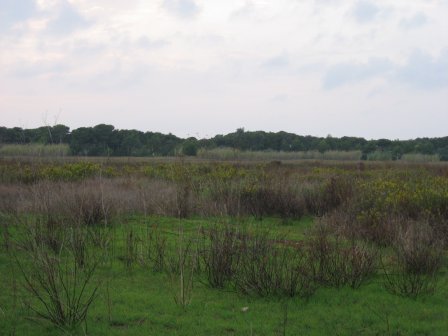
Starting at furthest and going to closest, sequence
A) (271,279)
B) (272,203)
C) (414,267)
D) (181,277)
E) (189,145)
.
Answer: (189,145), (272,203), (414,267), (271,279), (181,277)

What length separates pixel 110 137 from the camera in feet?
177

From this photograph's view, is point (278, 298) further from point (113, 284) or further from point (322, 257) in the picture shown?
point (113, 284)

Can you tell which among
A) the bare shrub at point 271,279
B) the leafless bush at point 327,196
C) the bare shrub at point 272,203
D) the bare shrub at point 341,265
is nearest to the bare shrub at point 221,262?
the bare shrub at point 271,279

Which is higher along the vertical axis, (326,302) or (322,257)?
(322,257)

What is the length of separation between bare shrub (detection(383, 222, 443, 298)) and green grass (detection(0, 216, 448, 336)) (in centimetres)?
17

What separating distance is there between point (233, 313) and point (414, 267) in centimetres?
319

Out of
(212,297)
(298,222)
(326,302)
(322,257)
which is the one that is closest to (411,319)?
(326,302)

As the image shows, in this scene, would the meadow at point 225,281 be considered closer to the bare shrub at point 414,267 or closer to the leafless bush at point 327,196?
the bare shrub at point 414,267

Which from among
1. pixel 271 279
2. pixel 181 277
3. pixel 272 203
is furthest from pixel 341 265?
pixel 272 203

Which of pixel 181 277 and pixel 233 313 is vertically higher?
pixel 181 277

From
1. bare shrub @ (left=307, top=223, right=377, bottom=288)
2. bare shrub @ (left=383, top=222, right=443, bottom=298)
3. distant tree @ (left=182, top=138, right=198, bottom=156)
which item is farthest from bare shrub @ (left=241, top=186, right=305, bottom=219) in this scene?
bare shrub @ (left=307, top=223, right=377, bottom=288)

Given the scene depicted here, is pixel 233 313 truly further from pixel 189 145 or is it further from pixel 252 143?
pixel 252 143

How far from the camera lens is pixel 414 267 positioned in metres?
8.10

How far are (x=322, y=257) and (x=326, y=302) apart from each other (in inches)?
31.2
